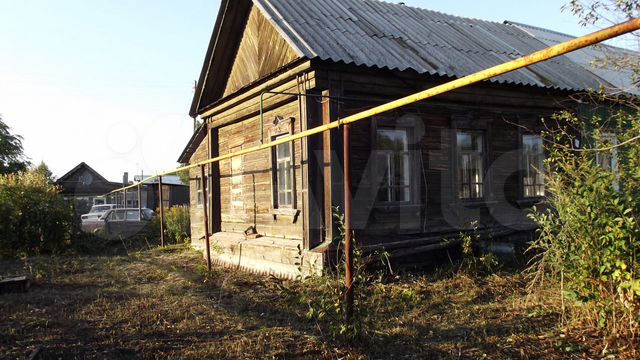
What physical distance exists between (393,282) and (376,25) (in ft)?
17.0

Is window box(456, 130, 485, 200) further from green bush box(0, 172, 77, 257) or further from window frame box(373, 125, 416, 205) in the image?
green bush box(0, 172, 77, 257)

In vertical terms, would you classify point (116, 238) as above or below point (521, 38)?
below

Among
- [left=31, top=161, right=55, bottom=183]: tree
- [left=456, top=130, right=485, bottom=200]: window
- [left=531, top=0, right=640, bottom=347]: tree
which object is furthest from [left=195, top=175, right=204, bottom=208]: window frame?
[left=531, top=0, right=640, bottom=347]: tree

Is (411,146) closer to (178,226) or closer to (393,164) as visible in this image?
(393,164)

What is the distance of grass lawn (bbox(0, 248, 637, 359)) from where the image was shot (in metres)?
4.31

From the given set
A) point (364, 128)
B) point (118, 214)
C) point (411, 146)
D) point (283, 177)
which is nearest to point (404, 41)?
point (411, 146)

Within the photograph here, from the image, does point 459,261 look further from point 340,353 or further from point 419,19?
point 419,19

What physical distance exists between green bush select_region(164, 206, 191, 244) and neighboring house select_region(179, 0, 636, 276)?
5338 mm

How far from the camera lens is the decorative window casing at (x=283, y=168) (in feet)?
27.5

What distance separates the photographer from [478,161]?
9.58 metres

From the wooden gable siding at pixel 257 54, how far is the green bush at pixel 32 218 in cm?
651

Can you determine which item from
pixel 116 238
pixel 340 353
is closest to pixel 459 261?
pixel 340 353

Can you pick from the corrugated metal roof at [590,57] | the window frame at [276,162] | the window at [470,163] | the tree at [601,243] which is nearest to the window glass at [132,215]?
the window frame at [276,162]

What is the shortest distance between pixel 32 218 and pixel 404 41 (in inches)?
430
